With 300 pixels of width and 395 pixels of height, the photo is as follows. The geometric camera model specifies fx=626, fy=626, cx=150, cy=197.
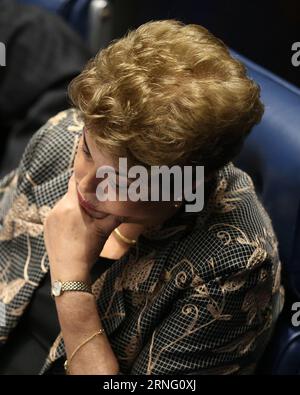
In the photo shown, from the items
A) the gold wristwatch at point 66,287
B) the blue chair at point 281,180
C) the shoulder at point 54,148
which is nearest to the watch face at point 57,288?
the gold wristwatch at point 66,287

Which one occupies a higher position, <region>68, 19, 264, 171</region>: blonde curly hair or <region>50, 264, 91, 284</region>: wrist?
<region>68, 19, 264, 171</region>: blonde curly hair

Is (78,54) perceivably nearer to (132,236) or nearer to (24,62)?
(24,62)

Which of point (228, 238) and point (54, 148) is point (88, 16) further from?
point (228, 238)

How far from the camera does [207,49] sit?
0.91 m

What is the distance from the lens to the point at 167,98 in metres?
0.86

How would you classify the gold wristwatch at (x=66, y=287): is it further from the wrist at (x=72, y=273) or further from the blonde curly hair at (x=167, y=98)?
the blonde curly hair at (x=167, y=98)

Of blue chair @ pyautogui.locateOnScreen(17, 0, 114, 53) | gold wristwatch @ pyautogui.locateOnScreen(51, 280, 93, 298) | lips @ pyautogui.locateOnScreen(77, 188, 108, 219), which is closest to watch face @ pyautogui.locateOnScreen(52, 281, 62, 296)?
gold wristwatch @ pyautogui.locateOnScreen(51, 280, 93, 298)

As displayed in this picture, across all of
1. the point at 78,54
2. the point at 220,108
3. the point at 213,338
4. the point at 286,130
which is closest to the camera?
the point at 220,108

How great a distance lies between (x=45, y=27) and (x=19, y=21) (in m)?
0.07

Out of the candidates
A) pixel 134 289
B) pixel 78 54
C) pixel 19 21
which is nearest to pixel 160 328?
pixel 134 289

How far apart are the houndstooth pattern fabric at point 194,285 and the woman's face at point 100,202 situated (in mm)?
50

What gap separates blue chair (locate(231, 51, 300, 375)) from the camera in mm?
1127

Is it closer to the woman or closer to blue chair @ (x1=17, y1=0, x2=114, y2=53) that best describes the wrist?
the woman

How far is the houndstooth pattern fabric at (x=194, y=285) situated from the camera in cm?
101
